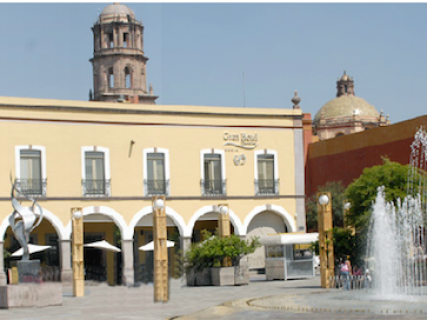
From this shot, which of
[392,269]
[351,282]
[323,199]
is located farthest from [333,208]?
[392,269]

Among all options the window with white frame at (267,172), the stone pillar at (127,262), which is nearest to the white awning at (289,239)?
the window with white frame at (267,172)

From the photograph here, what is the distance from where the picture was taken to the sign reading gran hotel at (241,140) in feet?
110

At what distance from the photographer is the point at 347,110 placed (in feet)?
238

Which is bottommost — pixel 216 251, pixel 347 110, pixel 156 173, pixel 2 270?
pixel 2 270

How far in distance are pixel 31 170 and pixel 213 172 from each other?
740cm

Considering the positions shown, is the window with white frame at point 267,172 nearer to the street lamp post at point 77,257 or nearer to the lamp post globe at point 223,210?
the lamp post globe at point 223,210

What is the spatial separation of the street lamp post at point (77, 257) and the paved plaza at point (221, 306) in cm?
42

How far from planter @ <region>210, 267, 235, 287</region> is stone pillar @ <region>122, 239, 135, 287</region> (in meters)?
5.05

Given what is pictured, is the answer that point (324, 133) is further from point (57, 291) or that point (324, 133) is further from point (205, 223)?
point (57, 291)

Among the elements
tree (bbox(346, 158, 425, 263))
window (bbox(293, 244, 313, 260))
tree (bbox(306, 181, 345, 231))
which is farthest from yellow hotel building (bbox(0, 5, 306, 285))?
tree (bbox(306, 181, 345, 231))

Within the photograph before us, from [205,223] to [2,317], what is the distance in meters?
17.6

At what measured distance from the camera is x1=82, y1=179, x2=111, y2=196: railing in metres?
31.1

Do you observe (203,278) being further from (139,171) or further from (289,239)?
(139,171)

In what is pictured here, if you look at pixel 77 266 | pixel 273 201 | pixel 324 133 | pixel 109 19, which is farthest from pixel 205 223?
pixel 324 133
